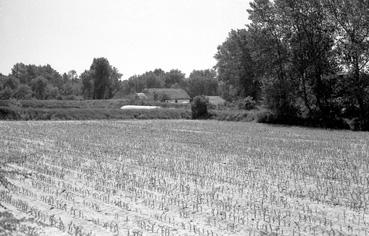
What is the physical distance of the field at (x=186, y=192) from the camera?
28.6 feet

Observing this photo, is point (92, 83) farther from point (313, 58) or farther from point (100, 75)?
point (313, 58)

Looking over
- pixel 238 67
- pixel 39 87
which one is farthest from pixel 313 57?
pixel 39 87

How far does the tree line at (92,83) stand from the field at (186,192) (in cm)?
7733

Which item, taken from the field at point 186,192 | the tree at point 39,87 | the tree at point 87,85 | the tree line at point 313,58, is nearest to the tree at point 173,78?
the tree at point 87,85

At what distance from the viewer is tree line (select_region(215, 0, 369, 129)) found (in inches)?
1601

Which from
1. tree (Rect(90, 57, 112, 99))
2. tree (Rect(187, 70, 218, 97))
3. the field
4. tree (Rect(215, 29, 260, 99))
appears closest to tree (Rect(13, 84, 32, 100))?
tree (Rect(90, 57, 112, 99))

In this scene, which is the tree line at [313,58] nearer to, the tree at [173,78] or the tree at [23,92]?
the tree at [23,92]

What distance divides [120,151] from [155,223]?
12.7 m

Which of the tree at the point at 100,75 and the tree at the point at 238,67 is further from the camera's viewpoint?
the tree at the point at 100,75

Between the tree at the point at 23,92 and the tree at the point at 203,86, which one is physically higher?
the tree at the point at 203,86

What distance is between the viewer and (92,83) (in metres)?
109

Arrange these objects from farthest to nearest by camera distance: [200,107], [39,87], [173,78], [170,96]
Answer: [173,78] → [39,87] → [170,96] → [200,107]

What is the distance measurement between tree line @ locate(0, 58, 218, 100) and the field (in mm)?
77327

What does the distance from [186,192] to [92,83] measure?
100 m
